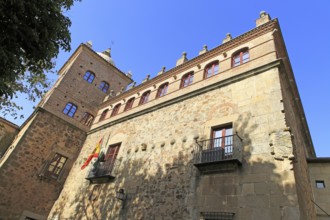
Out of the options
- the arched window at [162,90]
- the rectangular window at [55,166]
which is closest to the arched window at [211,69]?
the arched window at [162,90]

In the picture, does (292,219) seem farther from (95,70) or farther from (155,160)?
(95,70)

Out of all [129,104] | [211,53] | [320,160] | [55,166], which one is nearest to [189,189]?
[211,53]

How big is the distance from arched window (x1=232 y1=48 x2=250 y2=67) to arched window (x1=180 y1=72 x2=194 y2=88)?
237 centimetres

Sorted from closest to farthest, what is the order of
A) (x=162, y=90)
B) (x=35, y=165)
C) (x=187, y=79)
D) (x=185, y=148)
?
(x=185, y=148) < (x=187, y=79) < (x=162, y=90) < (x=35, y=165)

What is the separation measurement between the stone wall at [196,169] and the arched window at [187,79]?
1329mm

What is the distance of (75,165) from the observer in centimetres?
1495

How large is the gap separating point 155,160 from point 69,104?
33.9 feet

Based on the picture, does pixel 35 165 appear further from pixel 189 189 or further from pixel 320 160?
pixel 320 160

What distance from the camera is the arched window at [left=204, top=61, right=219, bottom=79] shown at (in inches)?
426

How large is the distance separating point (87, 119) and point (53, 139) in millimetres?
2994

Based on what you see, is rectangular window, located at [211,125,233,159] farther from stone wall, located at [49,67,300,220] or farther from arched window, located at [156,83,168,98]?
arched window, located at [156,83,168,98]

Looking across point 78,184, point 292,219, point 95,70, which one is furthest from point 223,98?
point 95,70

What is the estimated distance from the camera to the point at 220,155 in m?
7.25

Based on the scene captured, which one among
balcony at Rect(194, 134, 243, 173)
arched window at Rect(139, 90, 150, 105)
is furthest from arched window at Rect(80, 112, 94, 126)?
balcony at Rect(194, 134, 243, 173)
